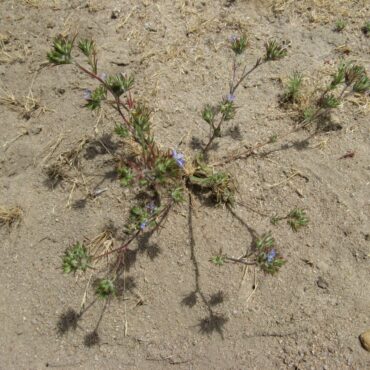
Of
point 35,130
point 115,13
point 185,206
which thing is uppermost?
point 115,13

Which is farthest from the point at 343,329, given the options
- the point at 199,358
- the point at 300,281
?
the point at 199,358

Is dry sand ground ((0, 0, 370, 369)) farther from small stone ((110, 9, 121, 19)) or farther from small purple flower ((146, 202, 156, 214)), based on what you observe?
small purple flower ((146, 202, 156, 214))

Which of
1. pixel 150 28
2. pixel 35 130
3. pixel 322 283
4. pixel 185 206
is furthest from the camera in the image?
pixel 150 28

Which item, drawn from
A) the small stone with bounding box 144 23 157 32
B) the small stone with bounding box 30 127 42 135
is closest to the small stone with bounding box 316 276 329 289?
the small stone with bounding box 30 127 42 135

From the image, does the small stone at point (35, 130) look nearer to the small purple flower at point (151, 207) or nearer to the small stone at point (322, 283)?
the small purple flower at point (151, 207)

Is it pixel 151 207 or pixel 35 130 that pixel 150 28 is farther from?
pixel 151 207

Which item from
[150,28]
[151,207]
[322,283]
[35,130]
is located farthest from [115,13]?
[322,283]

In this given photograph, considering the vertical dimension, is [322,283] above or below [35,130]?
above

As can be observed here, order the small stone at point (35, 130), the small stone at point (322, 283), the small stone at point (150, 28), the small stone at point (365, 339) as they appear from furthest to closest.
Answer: the small stone at point (150, 28)
the small stone at point (35, 130)
the small stone at point (322, 283)
the small stone at point (365, 339)

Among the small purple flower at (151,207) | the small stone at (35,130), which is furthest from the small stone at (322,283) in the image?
the small stone at (35,130)
